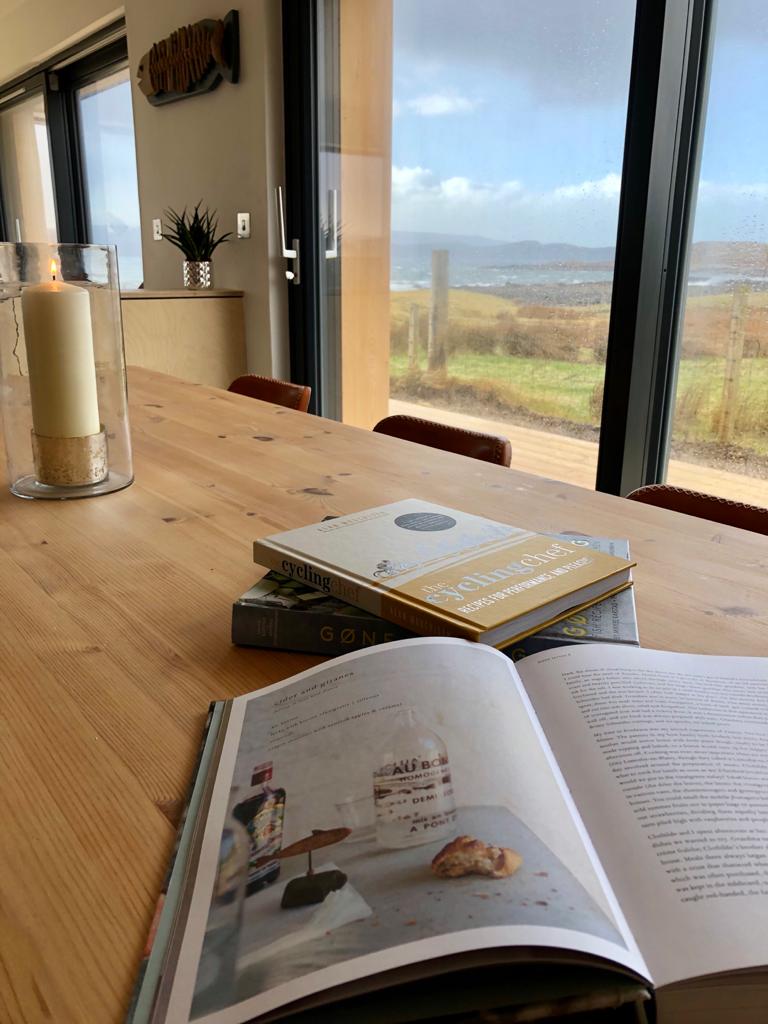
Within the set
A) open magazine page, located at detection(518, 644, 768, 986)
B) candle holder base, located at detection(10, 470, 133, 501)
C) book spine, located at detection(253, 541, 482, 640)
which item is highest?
book spine, located at detection(253, 541, 482, 640)

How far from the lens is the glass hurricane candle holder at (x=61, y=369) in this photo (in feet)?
2.95

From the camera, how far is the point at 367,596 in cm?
59

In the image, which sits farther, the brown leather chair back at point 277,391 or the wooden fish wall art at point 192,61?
the wooden fish wall art at point 192,61

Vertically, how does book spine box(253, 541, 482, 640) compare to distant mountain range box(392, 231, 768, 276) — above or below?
below

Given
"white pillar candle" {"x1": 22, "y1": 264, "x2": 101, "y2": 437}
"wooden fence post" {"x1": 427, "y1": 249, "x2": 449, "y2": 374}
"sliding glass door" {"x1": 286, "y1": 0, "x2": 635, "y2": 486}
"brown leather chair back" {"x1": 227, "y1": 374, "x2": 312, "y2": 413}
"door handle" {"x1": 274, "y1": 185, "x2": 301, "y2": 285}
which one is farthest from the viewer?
"door handle" {"x1": 274, "y1": 185, "x2": 301, "y2": 285}

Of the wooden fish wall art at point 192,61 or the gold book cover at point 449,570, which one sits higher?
the wooden fish wall art at point 192,61

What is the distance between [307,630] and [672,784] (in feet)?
0.93

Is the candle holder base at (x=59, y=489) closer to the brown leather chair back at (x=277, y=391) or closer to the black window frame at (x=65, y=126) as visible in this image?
the brown leather chair back at (x=277, y=391)

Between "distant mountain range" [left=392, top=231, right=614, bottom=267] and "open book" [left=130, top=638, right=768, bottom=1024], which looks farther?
"distant mountain range" [left=392, top=231, right=614, bottom=267]

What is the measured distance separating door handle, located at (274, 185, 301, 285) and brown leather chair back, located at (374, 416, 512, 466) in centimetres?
201

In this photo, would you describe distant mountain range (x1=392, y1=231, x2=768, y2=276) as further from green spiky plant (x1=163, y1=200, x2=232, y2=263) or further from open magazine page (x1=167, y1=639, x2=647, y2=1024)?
open magazine page (x1=167, y1=639, x2=647, y2=1024)

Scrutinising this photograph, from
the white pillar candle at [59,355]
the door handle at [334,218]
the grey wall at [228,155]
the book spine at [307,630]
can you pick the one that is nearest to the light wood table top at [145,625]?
the book spine at [307,630]

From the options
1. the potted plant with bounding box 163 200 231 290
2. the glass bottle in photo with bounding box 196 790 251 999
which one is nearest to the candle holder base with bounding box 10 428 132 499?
the glass bottle in photo with bounding box 196 790 251 999

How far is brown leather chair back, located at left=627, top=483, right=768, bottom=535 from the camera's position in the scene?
40.6 inches
